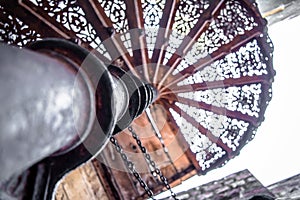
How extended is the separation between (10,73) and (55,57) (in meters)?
0.17

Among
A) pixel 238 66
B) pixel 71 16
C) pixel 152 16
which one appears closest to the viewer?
pixel 71 16

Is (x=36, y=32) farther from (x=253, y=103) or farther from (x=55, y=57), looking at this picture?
(x=55, y=57)

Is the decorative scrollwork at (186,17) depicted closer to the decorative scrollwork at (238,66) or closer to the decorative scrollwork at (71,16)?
the decorative scrollwork at (238,66)

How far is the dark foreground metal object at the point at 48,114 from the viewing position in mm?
359

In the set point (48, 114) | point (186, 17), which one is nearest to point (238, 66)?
point (186, 17)

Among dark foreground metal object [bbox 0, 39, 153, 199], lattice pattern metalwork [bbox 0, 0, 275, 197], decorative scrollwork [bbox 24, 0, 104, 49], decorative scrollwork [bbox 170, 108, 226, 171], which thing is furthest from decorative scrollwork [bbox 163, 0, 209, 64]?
dark foreground metal object [bbox 0, 39, 153, 199]

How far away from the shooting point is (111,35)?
3020 millimetres

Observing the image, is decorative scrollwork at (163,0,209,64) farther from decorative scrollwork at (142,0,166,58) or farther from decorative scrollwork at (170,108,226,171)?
decorative scrollwork at (170,108,226,171)

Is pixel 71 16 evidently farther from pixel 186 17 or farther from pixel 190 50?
pixel 190 50

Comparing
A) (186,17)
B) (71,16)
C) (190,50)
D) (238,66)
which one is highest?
(71,16)

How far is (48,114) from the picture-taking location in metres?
0.42

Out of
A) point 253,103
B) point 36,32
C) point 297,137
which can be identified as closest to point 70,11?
point 36,32

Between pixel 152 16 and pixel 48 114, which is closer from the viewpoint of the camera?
pixel 48 114

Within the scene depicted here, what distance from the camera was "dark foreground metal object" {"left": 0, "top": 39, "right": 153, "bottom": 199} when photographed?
1.18 feet
